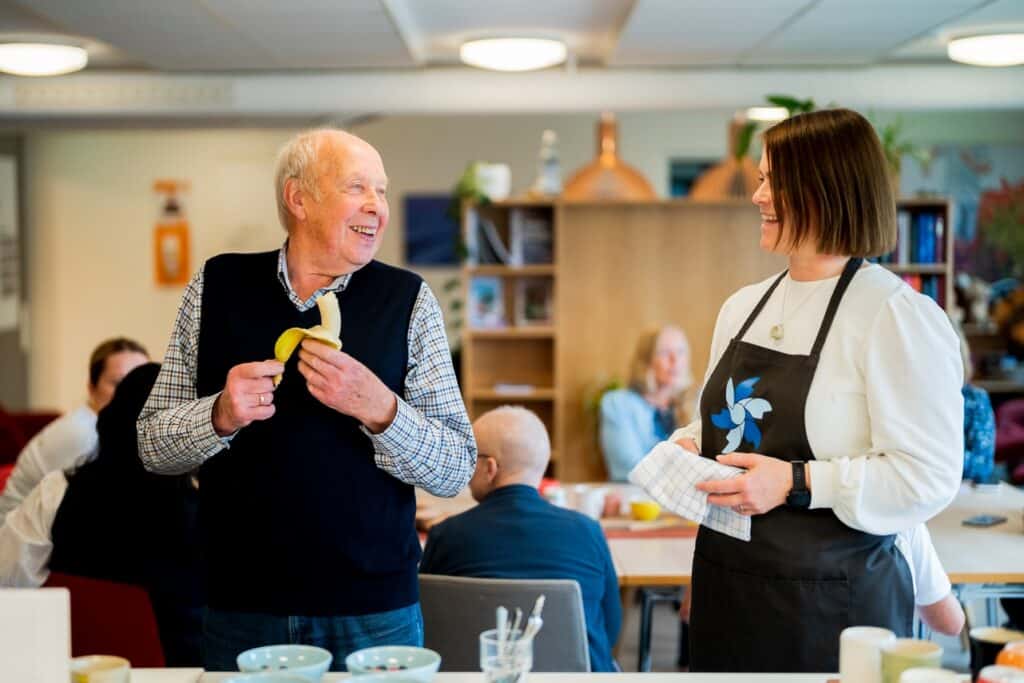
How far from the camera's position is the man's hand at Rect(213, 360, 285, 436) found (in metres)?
1.95

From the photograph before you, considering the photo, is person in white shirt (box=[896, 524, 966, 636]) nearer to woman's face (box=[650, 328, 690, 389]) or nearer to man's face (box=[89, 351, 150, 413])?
man's face (box=[89, 351, 150, 413])

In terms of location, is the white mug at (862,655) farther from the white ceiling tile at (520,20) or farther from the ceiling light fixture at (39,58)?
the ceiling light fixture at (39,58)

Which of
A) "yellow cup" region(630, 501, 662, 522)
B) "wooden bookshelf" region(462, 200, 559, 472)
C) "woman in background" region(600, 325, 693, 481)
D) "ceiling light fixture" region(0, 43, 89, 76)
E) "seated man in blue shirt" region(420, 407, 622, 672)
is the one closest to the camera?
"seated man in blue shirt" region(420, 407, 622, 672)

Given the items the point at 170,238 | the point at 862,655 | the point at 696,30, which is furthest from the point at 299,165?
the point at 170,238

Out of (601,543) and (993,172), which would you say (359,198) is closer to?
(601,543)

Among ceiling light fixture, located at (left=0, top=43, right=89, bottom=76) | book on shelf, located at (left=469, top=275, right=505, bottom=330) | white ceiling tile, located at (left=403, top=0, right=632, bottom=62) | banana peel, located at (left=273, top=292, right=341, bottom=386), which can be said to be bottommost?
banana peel, located at (left=273, top=292, right=341, bottom=386)

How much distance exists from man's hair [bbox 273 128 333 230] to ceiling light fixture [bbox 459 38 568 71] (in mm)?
3543

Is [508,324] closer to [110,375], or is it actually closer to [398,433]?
[110,375]

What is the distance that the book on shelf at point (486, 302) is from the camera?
6.60 metres

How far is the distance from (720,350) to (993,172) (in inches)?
318

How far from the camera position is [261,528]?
2.09 metres

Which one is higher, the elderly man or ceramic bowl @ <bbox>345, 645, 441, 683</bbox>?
the elderly man

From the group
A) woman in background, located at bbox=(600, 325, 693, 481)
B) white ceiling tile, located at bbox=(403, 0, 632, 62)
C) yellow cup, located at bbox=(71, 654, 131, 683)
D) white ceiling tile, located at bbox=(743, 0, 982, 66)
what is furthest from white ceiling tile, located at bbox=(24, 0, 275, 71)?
yellow cup, located at bbox=(71, 654, 131, 683)

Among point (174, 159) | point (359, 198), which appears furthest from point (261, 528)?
point (174, 159)
